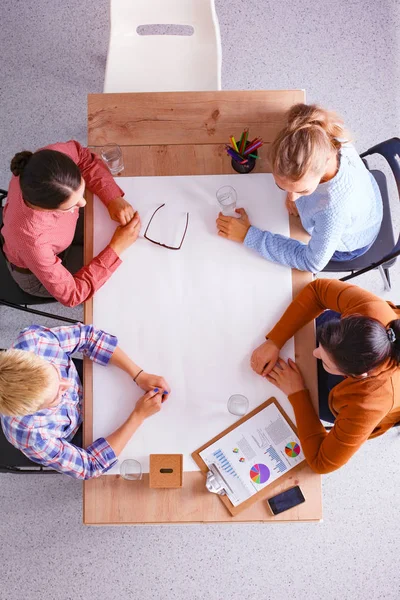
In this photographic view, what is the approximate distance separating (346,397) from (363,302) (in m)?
0.26

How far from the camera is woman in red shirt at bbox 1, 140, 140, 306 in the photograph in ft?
4.63

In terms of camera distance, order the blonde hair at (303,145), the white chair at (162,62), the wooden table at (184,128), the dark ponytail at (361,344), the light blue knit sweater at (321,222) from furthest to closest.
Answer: the white chair at (162,62) → the wooden table at (184,128) → the light blue knit sweater at (321,222) → the blonde hair at (303,145) → the dark ponytail at (361,344)

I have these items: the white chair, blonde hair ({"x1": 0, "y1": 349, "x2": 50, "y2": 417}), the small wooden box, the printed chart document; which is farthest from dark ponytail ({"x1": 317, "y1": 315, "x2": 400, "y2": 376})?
the white chair

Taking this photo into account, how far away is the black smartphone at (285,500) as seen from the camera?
1.40m

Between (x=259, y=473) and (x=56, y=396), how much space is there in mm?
577

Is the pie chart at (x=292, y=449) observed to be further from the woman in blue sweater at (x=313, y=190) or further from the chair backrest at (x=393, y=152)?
the chair backrest at (x=393, y=152)

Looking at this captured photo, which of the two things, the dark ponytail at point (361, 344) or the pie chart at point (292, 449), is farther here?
the pie chart at point (292, 449)

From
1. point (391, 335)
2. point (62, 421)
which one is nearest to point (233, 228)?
point (391, 335)

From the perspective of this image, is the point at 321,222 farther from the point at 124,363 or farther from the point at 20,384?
the point at 20,384

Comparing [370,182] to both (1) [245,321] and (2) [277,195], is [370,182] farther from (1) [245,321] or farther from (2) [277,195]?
(1) [245,321]

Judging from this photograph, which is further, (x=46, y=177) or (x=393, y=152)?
(x=393, y=152)

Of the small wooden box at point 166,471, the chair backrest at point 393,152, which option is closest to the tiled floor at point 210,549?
the chair backrest at point 393,152

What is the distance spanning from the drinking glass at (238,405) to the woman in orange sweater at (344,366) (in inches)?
3.5

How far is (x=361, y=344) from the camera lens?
1.26m
